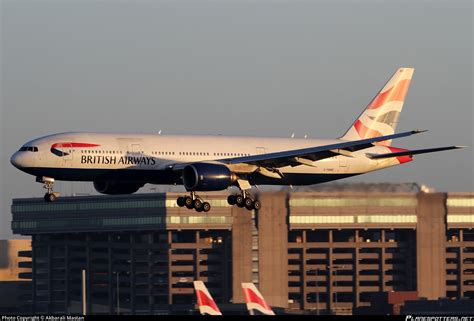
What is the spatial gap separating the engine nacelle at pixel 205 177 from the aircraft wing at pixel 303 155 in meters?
2.00

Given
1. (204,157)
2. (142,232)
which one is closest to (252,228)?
(142,232)

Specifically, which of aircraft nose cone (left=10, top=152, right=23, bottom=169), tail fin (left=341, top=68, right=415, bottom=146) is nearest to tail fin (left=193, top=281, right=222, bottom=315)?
tail fin (left=341, top=68, right=415, bottom=146)

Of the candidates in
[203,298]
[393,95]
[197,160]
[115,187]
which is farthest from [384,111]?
[115,187]

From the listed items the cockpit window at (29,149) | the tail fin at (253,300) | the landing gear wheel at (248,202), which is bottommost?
the tail fin at (253,300)

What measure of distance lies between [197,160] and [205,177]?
13.2 feet

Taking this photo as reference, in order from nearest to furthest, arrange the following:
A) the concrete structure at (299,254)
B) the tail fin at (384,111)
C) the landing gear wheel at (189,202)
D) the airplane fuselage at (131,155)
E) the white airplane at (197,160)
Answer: the airplane fuselage at (131,155) → the white airplane at (197,160) → the landing gear wheel at (189,202) → the tail fin at (384,111) → the concrete structure at (299,254)

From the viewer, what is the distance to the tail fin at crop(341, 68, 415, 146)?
334ft

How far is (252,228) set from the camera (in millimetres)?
191250

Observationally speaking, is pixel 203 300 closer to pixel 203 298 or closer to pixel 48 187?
pixel 203 298

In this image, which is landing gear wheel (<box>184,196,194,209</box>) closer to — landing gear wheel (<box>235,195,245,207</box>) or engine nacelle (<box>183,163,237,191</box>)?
engine nacelle (<box>183,163,237,191</box>)

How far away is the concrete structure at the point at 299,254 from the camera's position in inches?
7288

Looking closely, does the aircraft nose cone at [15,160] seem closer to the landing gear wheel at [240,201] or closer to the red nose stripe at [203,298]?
the landing gear wheel at [240,201]

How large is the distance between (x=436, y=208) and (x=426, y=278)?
1036cm

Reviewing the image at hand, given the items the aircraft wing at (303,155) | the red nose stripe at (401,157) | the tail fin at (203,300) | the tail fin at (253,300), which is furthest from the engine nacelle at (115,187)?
the red nose stripe at (401,157)
